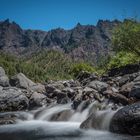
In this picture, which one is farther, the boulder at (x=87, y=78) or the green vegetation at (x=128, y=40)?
the boulder at (x=87, y=78)

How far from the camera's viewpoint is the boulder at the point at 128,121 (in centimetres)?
2044

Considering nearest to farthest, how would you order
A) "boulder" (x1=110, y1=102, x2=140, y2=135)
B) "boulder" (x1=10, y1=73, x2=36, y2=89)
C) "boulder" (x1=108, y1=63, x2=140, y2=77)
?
"boulder" (x1=110, y1=102, x2=140, y2=135) → "boulder" (x1=108, y1=63, x2=140, y2=77) → "boulder" (x1=10, y1=73, x2=36, y2=89)

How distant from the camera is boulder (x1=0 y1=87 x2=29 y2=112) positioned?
38250 millimetres

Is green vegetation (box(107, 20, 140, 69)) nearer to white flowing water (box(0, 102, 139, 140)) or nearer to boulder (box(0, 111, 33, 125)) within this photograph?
white flowing water (box(0, 102, 139, 140))

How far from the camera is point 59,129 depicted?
24.5 metres

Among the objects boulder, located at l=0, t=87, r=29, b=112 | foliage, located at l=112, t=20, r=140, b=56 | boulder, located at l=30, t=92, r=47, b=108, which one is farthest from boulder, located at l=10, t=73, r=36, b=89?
foliage, located at l=112, t=20, r=140, b=56

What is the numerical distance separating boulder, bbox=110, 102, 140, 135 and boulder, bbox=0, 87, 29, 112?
18.9 metres

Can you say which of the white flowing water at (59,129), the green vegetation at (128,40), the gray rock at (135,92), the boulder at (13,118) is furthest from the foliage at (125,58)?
the boulder at (13,118)

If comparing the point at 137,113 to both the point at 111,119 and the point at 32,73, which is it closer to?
the point at 111,119

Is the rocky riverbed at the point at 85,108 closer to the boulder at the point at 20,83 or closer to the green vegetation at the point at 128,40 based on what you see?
the boulder at the point at 20,83

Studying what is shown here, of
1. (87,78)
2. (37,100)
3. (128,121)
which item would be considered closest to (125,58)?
(87,78)

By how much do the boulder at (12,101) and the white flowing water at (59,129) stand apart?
725cm

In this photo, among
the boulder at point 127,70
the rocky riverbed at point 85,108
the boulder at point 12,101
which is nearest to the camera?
the rocky riverbed at point 85,108

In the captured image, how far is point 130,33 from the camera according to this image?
53938 millimetres
